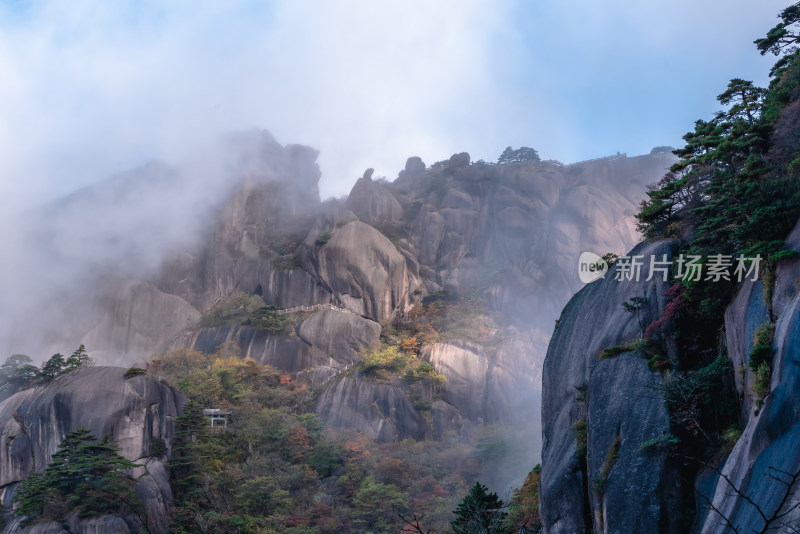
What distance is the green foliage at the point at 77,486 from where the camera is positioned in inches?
1203

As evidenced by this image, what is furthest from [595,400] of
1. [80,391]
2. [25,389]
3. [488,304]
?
[488,304]

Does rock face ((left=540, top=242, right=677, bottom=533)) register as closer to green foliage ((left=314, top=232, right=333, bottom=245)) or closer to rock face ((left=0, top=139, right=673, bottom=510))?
rock face ((left=0, top=139, right=673, bottom=510))

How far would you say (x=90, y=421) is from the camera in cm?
3609

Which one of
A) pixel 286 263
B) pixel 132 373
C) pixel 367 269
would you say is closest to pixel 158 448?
pixel 132 373

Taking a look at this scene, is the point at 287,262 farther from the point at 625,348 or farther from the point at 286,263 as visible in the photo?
the point at 625,348

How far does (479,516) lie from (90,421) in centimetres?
2552

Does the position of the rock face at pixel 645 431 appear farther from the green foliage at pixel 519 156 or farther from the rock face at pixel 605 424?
the green foliage at pixel 519 156

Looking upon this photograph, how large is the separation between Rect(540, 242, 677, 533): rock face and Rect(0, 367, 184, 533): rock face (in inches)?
906

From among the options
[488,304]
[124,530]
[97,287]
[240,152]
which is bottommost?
[124,530]

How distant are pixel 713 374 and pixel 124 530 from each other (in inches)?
1061

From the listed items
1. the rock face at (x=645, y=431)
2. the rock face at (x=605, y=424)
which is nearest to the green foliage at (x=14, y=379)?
the rock face at (x=605, y=424)

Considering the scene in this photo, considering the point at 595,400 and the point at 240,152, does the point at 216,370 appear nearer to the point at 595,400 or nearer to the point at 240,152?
the point at 240,152

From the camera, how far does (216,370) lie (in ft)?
165

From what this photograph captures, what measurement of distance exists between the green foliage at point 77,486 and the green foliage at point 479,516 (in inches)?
684
